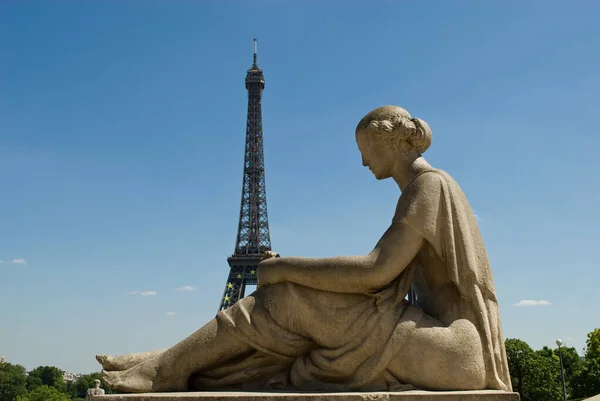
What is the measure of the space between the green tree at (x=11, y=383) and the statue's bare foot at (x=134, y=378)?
268 feet

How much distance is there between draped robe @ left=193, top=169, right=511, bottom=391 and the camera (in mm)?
4488

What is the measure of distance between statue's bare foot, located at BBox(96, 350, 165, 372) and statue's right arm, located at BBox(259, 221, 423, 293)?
134 centimetres

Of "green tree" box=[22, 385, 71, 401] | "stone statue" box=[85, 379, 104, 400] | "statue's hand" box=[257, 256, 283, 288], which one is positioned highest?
"statue's hand" box=[257, 256, 283, 288]

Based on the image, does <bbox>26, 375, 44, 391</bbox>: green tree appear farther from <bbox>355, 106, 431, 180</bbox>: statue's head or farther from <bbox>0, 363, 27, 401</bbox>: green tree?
<bbox>355, 106, 431, 180</bbox>: statue's head

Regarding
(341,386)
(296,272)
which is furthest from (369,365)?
(296,272)

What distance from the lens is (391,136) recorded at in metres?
5.19

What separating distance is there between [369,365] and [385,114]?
213 centimetres

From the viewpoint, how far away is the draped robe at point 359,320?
449 cm

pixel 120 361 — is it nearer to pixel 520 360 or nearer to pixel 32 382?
pixel 520 360

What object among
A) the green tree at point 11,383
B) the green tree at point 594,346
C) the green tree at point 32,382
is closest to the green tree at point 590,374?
the green tree at point 594,346

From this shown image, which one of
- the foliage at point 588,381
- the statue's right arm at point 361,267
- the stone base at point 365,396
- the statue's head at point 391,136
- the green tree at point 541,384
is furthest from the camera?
the green tree at point 541,384

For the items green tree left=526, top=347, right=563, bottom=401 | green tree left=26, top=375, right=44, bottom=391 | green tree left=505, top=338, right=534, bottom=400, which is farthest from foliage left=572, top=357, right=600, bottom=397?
green tree left=26, top=375, right=44, bottom=391

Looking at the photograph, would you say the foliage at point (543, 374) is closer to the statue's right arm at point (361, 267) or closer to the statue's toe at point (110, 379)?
the statue's right arm at point (361, 267)

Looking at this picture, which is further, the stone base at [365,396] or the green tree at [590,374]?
the green tree at [590,374]
